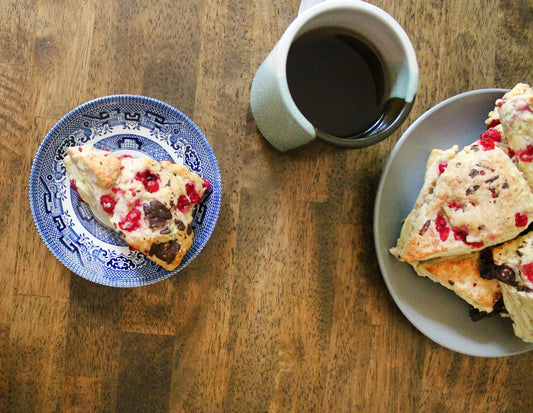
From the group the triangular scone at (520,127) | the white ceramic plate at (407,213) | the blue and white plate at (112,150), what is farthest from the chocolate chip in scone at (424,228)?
the blue and white plate at (112,150)

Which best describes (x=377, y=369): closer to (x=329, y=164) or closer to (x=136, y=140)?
(x=329, y=164)

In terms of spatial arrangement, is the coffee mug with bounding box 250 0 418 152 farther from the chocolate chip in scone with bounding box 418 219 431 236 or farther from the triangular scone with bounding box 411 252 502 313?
the triangular scone with bounding box 411 252 502 313

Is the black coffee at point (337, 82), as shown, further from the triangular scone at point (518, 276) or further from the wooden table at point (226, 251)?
the triangular scone at point (518, 276)

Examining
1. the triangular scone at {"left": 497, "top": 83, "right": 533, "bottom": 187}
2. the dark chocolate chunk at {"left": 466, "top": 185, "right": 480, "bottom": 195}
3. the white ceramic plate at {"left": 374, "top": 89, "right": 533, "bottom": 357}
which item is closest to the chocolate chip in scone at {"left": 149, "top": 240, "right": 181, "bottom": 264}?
the white ceramic plate at {"left": 374, "top": 89, "right": 533, "bottom": 357}

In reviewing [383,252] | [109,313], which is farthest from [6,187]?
[383,252]

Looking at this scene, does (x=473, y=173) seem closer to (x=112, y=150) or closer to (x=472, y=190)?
(x=472, y=190)

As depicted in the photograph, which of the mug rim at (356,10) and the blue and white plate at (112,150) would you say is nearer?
the mug rim at (356,10)
